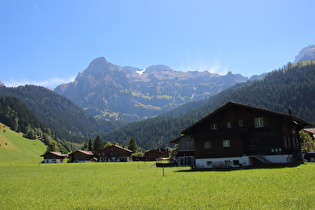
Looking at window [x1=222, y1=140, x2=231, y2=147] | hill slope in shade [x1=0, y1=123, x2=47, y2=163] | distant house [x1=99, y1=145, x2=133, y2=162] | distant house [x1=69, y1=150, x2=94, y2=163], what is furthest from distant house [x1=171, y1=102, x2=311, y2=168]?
hill slope in shade [x1=0, y1=123, x2=47, y2=163]

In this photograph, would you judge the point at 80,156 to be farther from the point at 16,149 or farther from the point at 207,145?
the point at 207,145

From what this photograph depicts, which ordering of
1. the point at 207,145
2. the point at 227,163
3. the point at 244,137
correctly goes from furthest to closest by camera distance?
the point at 207,145 → the point at 244,137 → the point at 227,163

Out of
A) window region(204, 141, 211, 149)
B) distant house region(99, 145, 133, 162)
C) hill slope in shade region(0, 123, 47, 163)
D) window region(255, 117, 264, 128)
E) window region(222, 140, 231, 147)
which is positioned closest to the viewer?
window region(255, 117, 264, 128)

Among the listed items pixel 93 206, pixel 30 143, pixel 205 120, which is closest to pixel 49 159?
pixel 30 143

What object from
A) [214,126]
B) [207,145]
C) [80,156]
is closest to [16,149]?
[80,156]

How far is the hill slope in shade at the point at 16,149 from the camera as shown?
139 meters

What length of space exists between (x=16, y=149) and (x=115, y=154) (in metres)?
77.7

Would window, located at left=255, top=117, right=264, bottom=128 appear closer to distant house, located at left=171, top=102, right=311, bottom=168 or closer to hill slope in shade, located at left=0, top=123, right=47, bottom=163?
distant house, located at left=171, top=102, right=311, bottom=168

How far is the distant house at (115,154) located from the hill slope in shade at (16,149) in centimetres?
A: 3351

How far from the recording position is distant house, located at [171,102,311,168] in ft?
123

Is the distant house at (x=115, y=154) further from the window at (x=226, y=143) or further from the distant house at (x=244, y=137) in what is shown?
the window at (x=226, y=143)

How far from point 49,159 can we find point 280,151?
121000 mm

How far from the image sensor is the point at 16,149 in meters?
162

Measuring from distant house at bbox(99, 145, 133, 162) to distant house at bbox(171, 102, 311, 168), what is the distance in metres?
89.5
